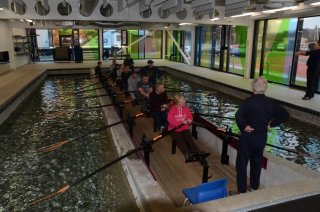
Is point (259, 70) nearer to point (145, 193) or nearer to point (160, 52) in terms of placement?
point (145, 193)

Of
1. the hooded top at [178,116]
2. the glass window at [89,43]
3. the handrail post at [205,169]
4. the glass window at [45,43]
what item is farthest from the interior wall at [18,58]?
the handrail post at [205,169]

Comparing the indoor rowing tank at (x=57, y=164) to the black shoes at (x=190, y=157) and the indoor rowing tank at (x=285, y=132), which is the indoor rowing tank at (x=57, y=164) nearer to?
the black shoes at (x=190, y=157)

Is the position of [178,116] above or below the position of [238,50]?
below

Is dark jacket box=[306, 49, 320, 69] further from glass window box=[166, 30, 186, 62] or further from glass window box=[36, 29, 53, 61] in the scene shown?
glass window box=[36, 29, 53, 61]

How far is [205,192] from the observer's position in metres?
2.82

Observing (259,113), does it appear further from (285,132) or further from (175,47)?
(175,47)

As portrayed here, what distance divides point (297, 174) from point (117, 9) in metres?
9.37

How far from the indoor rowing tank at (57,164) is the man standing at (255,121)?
5.19ft

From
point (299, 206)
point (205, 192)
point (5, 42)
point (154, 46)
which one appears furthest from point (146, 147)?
point (154, 46)

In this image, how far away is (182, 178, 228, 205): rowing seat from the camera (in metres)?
2.76

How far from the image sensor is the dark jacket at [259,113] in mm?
3217

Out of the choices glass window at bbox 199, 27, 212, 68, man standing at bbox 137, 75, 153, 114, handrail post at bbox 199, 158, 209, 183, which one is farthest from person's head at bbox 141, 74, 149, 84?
glass window at bbox 199, 27, 212, 68

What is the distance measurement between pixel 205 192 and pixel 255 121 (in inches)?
40.4

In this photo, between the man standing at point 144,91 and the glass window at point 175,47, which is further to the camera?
the glass window at point 175,47
